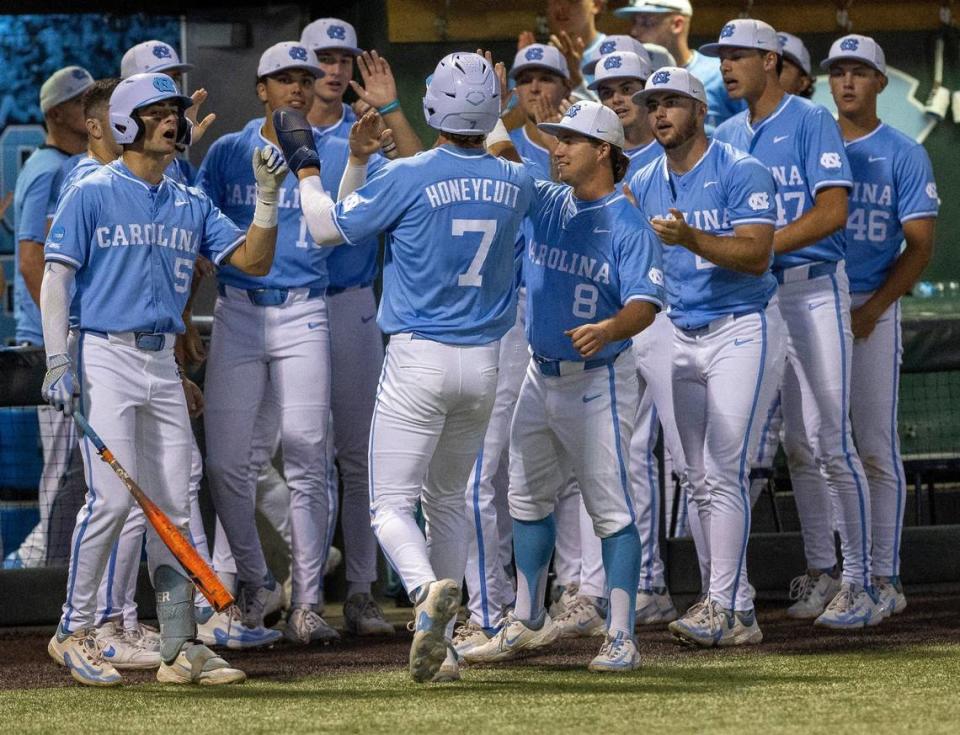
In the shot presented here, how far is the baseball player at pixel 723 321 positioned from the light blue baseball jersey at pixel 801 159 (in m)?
0.41

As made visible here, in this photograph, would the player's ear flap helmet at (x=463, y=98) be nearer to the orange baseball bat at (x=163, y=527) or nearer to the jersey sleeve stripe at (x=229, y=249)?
the jersey sleeve stripe at (x=229, y=249)

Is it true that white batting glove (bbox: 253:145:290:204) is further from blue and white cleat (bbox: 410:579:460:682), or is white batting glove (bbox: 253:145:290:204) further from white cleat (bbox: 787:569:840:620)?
white cleat (bbox: 787:569:840:620)

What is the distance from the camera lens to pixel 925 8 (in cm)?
888

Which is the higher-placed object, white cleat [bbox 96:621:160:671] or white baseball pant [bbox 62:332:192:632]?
white baseball pant [bbox 62:332:192:632]

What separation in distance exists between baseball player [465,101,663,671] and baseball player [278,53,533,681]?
0.25 metres

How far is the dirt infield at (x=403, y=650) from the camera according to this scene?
5.49 m

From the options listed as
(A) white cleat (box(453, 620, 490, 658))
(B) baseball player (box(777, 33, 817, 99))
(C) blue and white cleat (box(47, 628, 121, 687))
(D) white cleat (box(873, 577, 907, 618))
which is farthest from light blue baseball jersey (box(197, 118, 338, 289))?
(D) white cleat (box(873, 577, 907, 618))

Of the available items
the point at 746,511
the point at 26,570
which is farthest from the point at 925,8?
the point at 26,570

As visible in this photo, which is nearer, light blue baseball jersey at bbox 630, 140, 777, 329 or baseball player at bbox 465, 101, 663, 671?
baseball player at bbox 465, 101, 663, 671

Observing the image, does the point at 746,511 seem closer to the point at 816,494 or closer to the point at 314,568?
the point at 816,494

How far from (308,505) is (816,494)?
195cm

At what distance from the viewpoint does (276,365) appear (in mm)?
6223

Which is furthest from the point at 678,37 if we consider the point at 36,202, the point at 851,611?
the point at 36,202

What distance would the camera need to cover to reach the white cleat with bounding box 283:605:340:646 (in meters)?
6.20
